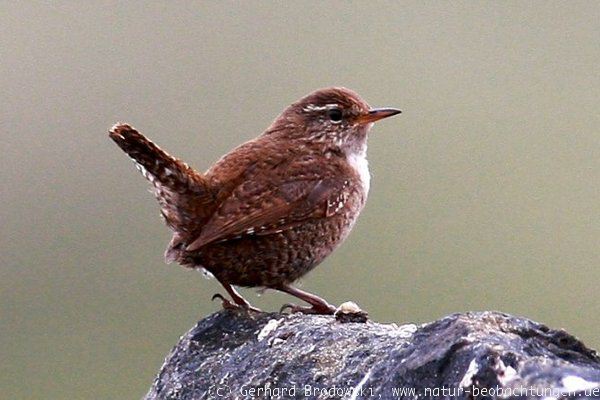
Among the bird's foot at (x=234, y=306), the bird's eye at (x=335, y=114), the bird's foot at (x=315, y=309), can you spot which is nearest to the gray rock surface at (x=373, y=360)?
the bird's foot at (x=234, y=306)

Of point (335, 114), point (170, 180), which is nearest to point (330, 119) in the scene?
point (335, 114)

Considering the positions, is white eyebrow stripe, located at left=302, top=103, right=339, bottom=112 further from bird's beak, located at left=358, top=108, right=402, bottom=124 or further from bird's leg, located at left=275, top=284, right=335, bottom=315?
bird's leg, located at left=275, top=284, right=335, bottom=315

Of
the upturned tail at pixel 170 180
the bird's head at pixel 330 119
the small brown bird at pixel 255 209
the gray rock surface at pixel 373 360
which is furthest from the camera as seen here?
the bird's head at pixel 330 119

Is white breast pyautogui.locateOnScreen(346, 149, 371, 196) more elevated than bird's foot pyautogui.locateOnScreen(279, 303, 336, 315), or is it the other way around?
white breast pyautogui.locateOnScreen(346, 149, 371, 196)

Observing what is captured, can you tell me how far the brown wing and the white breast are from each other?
0.34 metres

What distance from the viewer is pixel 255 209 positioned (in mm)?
6633

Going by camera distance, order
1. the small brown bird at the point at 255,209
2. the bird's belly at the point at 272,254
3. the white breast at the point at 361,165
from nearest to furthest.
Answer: the small brown bird at the point at 255,209 → the bird's belly at the point at 272,254 → the white breast at the point at 361,165

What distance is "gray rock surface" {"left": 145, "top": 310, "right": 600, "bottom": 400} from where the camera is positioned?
4246 mm

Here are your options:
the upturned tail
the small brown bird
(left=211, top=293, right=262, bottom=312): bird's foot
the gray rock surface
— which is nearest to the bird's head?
the small brown bird

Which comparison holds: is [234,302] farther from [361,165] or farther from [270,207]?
[361,165]

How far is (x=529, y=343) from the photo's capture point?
449 centimetres

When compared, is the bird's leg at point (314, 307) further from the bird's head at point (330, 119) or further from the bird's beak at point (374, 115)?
the bird's beak at point (374, 115)

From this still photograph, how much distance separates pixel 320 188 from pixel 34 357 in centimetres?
1624

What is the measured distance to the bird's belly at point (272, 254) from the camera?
261 inches
